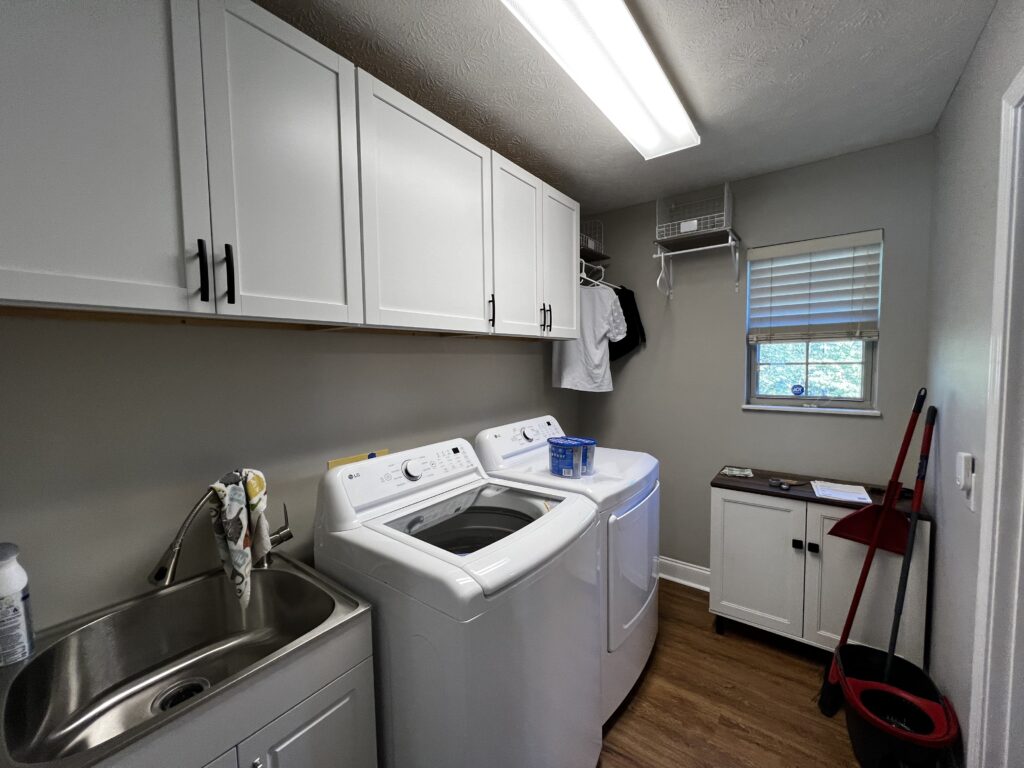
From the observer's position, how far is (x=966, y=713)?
4.02 feet

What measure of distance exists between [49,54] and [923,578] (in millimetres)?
3037

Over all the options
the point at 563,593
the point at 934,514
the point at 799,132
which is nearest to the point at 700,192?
the point at 799,132

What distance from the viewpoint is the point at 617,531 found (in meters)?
1.58

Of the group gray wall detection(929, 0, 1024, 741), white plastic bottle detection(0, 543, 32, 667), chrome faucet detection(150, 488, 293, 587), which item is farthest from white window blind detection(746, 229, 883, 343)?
white plastic bottle detection(0, 543, 32, 667)

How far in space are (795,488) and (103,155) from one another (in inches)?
108

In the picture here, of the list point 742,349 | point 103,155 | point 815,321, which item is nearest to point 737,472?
point 742,349

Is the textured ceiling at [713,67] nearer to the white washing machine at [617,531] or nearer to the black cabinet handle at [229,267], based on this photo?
the black cabinet handle at [229,267]

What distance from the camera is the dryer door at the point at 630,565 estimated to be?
158cm

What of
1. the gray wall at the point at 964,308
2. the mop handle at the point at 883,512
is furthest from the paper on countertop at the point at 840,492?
the gray wall at the point at 964,308

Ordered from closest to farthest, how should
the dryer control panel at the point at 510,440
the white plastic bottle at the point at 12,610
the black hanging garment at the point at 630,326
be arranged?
1. the white plastic bottle at the point at 12,610
2. the dryer control panel at the point at 510,440
3. the black hanging garment at the point at 630,326

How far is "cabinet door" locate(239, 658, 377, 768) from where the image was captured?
2.95 feet

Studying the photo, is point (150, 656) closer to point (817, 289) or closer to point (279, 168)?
point (279, 168)

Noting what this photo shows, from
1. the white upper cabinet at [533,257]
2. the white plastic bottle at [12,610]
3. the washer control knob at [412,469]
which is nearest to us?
the white plastic bottle at [12,610]

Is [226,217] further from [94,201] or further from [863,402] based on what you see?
[863,402]
